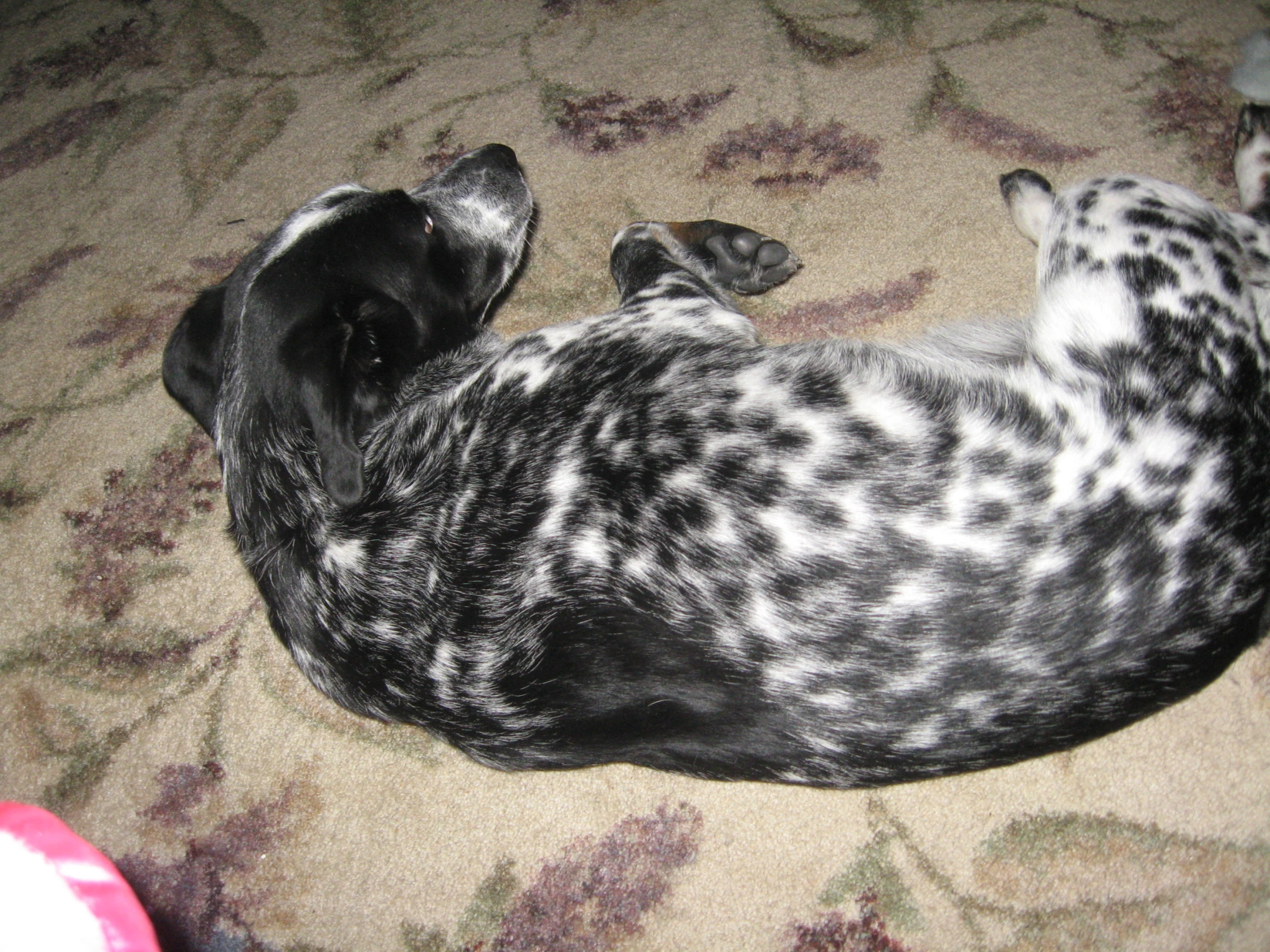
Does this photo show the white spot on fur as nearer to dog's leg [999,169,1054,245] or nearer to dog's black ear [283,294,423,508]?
dog's black ear [283,294,423,508]

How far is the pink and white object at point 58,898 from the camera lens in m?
0.82

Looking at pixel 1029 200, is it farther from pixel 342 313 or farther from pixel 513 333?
pixel 342 313

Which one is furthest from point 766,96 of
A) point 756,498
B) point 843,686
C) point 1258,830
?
point 1258,830

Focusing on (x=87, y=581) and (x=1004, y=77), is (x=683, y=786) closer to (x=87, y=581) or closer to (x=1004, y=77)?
(x=87, y=581)

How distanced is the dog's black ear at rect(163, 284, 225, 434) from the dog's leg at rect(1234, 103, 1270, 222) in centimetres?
257

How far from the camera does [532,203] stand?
2.53 metres

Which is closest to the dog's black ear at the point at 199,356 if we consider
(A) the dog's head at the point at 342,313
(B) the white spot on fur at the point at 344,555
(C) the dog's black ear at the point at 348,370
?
(A) the dog's head at the point at 342,313

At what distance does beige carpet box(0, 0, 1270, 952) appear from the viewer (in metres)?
1.84

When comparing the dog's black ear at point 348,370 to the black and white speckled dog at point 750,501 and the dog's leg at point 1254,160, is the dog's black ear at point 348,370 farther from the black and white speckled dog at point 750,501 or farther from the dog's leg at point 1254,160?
the dog's leg at point 1254,160

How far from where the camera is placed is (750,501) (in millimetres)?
1505

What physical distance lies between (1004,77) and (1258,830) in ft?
7.01

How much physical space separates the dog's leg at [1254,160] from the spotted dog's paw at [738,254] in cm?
115

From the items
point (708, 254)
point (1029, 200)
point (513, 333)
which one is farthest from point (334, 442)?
point (1029, 200)

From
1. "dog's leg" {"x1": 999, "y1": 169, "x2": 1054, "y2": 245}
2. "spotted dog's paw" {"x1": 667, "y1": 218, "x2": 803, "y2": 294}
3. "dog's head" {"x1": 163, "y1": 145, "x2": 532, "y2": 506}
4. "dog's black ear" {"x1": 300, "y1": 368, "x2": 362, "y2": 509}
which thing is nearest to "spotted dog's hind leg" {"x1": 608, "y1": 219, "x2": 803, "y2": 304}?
"spotted dog's paw" {"x1": 667, "y1": 218, "x2": 803, "y2": 294}
